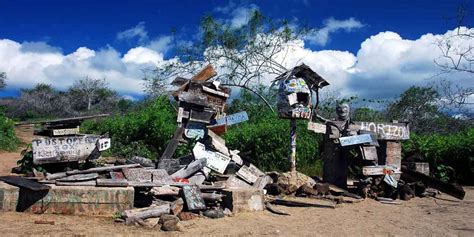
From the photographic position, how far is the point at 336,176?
→ 10695mm

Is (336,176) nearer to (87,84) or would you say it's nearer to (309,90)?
(309,90)

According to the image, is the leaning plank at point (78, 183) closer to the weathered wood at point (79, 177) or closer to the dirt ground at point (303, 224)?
the weathered wood at point (79, 177)

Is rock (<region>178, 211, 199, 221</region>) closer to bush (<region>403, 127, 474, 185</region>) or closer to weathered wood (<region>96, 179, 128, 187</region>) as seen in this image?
weathered wood (<region>96, 179, 128, 187</region>)

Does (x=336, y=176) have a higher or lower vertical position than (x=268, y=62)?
lower

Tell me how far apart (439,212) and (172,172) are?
5551mm

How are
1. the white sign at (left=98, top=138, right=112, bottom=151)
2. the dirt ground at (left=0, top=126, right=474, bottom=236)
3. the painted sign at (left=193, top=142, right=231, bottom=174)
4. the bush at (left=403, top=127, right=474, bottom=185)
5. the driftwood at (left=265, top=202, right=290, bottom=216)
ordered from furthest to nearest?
the bush at (left=403, top=127, right=474, bottom=185)
the painted sign at (left=193, top=142, right=231, bottom=174)
the white sign at (left=98, top=138, right=112, bottom=151)
the driftwood at (left=265, top=202, right=290, bottom=216)
the dirt ground at (left=0, top=126, right=474, bottom=236)

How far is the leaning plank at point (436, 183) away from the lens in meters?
9.90

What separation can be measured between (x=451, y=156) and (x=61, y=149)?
10548 mm

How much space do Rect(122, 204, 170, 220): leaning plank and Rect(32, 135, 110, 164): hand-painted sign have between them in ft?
8.59

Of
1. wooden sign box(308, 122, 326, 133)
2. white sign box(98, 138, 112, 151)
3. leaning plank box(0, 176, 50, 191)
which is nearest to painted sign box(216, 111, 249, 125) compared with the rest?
wooden sign box(308, 122, 326, 133)

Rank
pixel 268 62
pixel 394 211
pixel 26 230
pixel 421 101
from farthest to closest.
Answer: pixel 421 101, pixel 268 62, pixel 394 211, pixel 26 230

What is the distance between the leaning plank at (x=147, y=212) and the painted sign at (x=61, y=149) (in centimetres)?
262

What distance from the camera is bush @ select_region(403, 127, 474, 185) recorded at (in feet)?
39.9

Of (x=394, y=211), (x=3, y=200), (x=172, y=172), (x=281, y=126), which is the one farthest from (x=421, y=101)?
(x=3, y=200)
